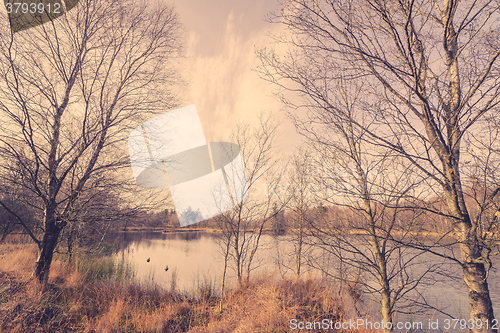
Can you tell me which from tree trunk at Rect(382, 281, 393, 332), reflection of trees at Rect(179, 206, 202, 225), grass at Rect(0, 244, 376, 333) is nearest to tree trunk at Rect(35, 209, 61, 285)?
grass at Rect(0, 244, 376, 333)

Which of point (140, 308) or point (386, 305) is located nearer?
point (386, 305)

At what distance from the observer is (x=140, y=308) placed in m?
5.62

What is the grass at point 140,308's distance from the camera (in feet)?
14.1

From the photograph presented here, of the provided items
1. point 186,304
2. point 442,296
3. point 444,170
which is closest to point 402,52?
point 444,170

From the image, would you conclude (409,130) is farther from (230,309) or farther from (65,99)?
(65,99)

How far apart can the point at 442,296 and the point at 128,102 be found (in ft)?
47.3

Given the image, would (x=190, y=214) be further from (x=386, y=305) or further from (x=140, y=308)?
(x=386, y=305)

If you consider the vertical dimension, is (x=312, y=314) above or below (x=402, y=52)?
below

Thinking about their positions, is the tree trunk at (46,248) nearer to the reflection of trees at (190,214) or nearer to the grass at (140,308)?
the grass at (140,308)

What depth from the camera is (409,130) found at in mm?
2600

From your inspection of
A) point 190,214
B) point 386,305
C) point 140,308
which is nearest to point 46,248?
point 140,308

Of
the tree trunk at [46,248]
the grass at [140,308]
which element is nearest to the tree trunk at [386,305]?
the grass at [140,308]

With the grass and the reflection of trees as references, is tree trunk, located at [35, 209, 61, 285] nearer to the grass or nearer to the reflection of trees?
the grass

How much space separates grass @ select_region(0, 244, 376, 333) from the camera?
14.1 ft
